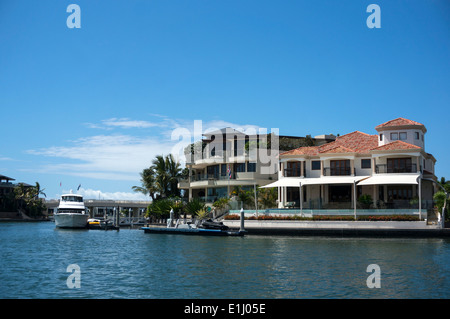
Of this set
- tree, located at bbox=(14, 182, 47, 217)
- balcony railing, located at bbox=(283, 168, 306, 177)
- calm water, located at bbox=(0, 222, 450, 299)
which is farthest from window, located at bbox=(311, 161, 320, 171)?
tree, located at bbox=(14, 182, 47, 217)

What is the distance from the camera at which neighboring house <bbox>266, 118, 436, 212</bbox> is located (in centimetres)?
5056

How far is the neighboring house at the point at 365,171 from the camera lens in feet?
166

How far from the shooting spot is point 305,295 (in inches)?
737

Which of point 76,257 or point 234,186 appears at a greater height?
point 234,186

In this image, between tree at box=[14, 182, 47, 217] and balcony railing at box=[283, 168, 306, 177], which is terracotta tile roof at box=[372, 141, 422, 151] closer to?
balcony railing at box=[283, 168, 306, 177]

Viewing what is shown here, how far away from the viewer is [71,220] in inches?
2445

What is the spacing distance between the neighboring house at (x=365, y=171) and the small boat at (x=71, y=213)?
2512 centimetres

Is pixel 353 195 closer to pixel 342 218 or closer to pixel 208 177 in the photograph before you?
pixel 342 218

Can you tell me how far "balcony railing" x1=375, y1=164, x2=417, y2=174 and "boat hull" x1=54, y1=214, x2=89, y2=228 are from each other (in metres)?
36.3

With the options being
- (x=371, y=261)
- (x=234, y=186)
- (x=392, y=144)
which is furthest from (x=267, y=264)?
(x=234, y=186)

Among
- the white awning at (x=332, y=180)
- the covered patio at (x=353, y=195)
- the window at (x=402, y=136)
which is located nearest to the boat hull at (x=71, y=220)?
the covered patio at (x=353, y=195)
